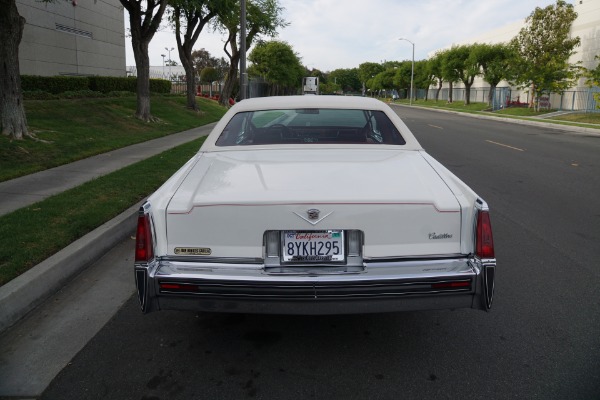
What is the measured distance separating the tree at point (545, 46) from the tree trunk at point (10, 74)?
33098 millimetres

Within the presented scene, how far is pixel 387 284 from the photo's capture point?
9.22 ft

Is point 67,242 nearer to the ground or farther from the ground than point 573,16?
nearer to the ground

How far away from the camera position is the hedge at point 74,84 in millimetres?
19078

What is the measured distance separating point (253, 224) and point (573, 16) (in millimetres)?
41523

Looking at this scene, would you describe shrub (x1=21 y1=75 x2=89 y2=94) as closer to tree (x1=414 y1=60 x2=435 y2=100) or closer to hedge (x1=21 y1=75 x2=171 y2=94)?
hedge (x1=21 y1=75 x2=171 y2=94)

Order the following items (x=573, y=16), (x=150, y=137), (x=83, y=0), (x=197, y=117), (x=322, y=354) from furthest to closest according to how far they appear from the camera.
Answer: (x=573, y=16), (x=83, y=0), (x=197, y=117), (x=150, y=137), (x=322, y=354)

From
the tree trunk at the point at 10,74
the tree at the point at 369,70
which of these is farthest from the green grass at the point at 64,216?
the tree at the point at 369,70

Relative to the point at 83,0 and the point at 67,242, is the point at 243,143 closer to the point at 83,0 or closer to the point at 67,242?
the point at 67,242

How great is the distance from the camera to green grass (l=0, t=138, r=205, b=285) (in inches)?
179

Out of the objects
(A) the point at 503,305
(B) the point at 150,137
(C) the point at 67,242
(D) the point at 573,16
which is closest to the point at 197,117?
(B) the point at 150,137

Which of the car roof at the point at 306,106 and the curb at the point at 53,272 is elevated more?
the car roof at the point at 306,106

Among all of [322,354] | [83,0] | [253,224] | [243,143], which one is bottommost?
[322,354]

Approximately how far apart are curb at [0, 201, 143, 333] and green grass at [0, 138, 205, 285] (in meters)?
0.13

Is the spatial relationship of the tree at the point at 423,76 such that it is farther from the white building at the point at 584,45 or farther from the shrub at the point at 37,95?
the shrub at the point at 37,95
